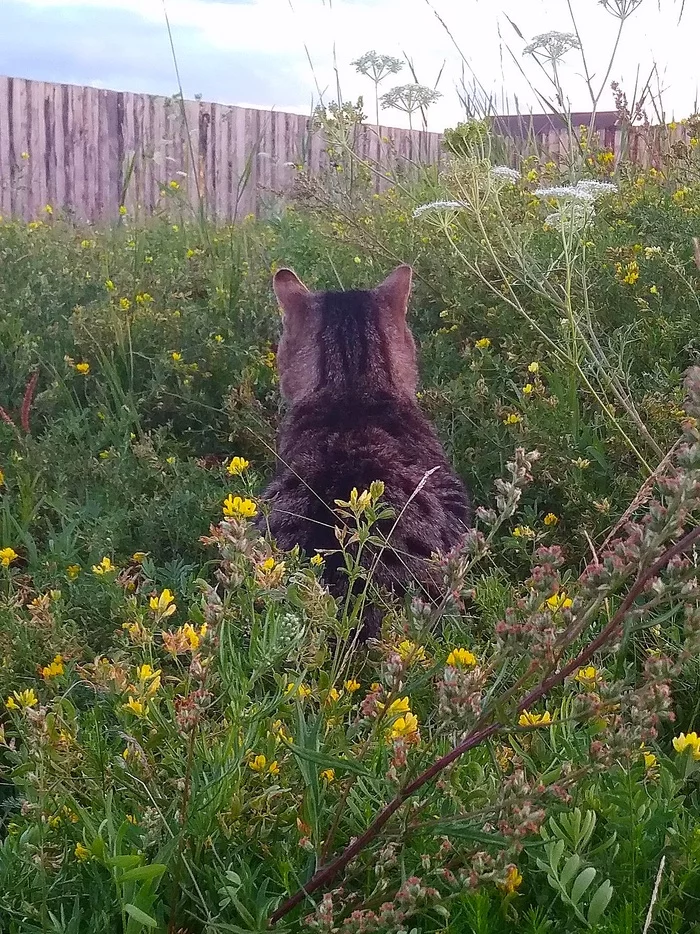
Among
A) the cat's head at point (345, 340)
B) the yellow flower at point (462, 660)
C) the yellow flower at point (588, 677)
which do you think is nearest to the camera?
the yellow flower at point (588, 677)

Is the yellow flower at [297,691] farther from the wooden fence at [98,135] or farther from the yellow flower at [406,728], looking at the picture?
the wooden fence at [98,135]

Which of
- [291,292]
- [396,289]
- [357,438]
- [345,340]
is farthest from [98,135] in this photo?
[357,438]

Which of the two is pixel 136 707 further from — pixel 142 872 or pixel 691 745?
pixel 691 745

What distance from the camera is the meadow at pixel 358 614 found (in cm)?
119

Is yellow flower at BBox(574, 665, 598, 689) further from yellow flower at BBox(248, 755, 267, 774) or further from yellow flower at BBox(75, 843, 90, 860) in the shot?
yellow flower at BBox(75, 843, 90, 860)

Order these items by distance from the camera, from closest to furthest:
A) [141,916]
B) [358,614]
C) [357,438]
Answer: [141,916]
[358,614]
[357,438]

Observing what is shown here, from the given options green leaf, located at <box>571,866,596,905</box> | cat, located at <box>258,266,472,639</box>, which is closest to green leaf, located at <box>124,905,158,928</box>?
green leaf, located at <box>571,866,596,905</box>

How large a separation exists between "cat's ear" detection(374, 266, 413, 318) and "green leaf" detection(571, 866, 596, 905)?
8.66 feet

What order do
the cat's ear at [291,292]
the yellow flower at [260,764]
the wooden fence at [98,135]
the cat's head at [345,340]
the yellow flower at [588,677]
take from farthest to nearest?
1. the wooden fence at [98,135]
2. the cat's ear at [291,292]
3. the cat's head at [345,340]
4. the yellow flower at [260,764]
5. the yellow flower at [588,677]

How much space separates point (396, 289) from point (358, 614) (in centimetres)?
182

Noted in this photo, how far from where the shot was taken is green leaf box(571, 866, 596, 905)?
1226mm

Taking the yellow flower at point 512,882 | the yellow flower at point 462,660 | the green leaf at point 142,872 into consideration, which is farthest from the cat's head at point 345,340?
the green leaf at point 142,872

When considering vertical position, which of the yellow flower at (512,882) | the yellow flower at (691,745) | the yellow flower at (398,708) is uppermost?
the yellow flower at (398,708)

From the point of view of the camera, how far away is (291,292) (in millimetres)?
3494
